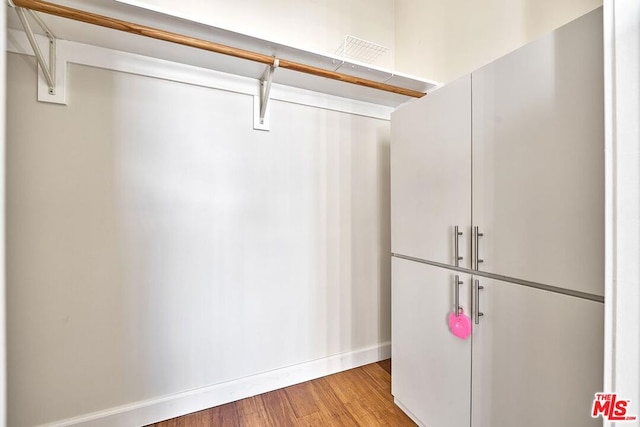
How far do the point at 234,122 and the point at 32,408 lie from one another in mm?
1779

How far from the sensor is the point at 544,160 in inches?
37.2

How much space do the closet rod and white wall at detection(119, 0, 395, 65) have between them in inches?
7.1

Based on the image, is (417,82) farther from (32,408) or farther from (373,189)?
(32,408)

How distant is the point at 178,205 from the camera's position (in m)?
1.59

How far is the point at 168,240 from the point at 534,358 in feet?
5.79

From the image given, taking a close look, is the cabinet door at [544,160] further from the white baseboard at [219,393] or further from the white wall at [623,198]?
the white baseboard at [219,393]

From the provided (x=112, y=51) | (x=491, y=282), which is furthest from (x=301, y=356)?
(x=112, y=51)

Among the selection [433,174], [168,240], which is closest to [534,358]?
[433,174]

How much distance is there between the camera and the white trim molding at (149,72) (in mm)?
1323

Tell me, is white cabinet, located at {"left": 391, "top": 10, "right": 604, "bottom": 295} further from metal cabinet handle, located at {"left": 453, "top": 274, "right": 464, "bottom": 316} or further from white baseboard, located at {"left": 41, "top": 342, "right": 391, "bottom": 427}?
white baseboard, located at {"left": 41, "top": 342, "right": 391, "bottom": 427}

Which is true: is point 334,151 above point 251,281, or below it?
above

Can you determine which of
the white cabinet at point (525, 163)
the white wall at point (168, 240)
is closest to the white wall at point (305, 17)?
the white wall at point (168, 240)

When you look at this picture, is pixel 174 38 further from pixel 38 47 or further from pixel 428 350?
pixel 428 350

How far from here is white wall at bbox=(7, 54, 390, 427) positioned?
1.33 m
